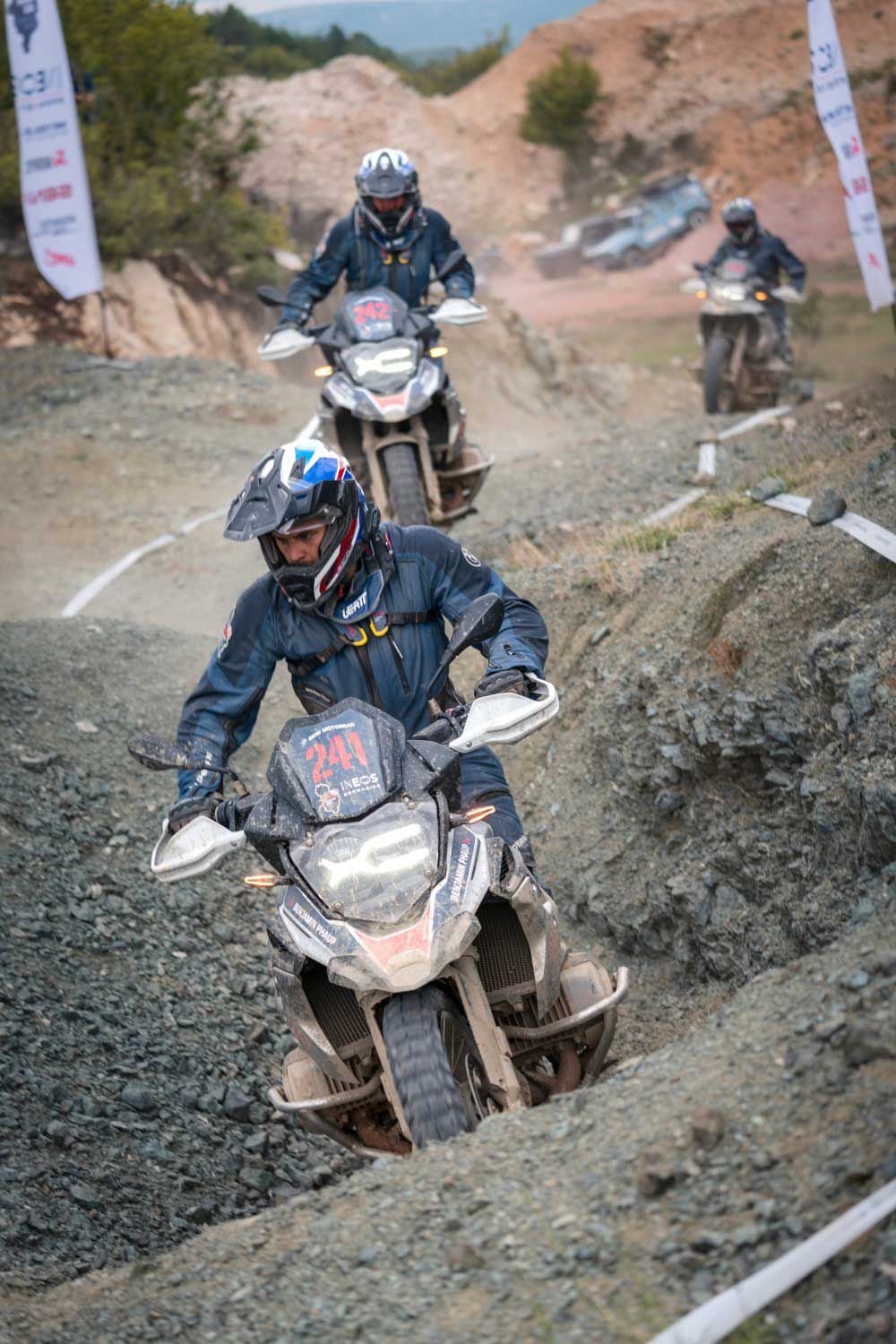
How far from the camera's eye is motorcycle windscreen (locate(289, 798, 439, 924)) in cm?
414

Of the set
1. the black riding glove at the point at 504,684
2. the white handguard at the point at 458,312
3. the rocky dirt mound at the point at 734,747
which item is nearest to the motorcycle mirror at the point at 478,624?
the black riding glove at the point at 504,684

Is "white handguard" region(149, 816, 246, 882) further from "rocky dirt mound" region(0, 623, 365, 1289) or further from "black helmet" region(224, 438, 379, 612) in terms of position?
"rocky dirt mound" region(0, 623, 365, 1289)

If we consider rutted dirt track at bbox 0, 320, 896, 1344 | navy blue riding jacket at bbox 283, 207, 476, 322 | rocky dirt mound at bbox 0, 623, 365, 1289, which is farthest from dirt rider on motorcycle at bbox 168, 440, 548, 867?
navy blue riding jacket at bbox 283, 207, 476, 322

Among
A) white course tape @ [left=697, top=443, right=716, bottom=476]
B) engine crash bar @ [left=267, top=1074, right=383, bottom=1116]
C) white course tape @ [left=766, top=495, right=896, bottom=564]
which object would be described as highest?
white course tape @ [left=766, top=495, right=896, bottom=564]

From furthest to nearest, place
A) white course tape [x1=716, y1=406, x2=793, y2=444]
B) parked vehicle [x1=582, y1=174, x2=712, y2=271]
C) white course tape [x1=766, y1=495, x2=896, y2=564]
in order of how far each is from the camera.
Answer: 1. parked vehicle [x1=582, y1=174, x2=712, y2=271]
2. white course tape [x1=716, y1=406, x2=793, y2=444]
3. white course tape [x1=766, y1=495, x2=896, y2=564]

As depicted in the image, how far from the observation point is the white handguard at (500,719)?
4410 mm

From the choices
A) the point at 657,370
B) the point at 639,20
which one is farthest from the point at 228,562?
the point at 639,20

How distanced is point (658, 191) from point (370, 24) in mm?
9238

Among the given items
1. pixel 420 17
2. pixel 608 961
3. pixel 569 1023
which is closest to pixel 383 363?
pixel 608 961

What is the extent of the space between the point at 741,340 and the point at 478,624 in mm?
12628

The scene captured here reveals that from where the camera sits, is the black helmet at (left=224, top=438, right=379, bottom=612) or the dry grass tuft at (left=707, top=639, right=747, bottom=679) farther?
the dry grass tuft at (left=707, top=639, right=747, bottom=679)

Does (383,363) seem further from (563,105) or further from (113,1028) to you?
(563,105)

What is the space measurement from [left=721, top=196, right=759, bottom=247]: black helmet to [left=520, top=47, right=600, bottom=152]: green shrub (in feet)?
113

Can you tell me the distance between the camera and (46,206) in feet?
52.7
